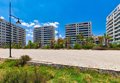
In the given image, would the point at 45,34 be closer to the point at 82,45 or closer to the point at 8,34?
the point at 8,34

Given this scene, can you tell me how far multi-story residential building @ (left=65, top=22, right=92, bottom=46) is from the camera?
146 metres

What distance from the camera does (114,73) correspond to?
8562 millimetres

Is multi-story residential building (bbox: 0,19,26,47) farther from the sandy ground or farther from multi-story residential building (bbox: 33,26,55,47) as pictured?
the sandy ground

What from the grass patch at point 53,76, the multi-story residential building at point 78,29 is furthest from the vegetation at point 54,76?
the multi-story residential building at point 78,29

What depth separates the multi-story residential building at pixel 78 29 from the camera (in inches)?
5738

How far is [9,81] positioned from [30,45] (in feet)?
236

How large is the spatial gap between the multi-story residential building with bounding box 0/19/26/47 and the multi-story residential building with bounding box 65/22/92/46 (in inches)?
1634

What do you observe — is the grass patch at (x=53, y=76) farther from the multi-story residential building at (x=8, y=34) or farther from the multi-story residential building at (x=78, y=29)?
the multi-story residential building at (x=78, y=29)

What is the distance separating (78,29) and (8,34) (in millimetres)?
59715

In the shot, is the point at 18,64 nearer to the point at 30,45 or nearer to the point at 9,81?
the point at 9,81

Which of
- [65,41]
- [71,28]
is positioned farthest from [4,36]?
[65,41]

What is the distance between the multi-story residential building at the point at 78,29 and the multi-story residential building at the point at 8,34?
136ft

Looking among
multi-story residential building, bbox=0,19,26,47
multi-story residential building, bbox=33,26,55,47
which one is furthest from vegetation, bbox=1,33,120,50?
multi-story residential building, bbox=33,26,55,47

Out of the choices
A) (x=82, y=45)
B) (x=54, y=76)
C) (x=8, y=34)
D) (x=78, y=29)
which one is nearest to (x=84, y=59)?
(x=54, y=76)
